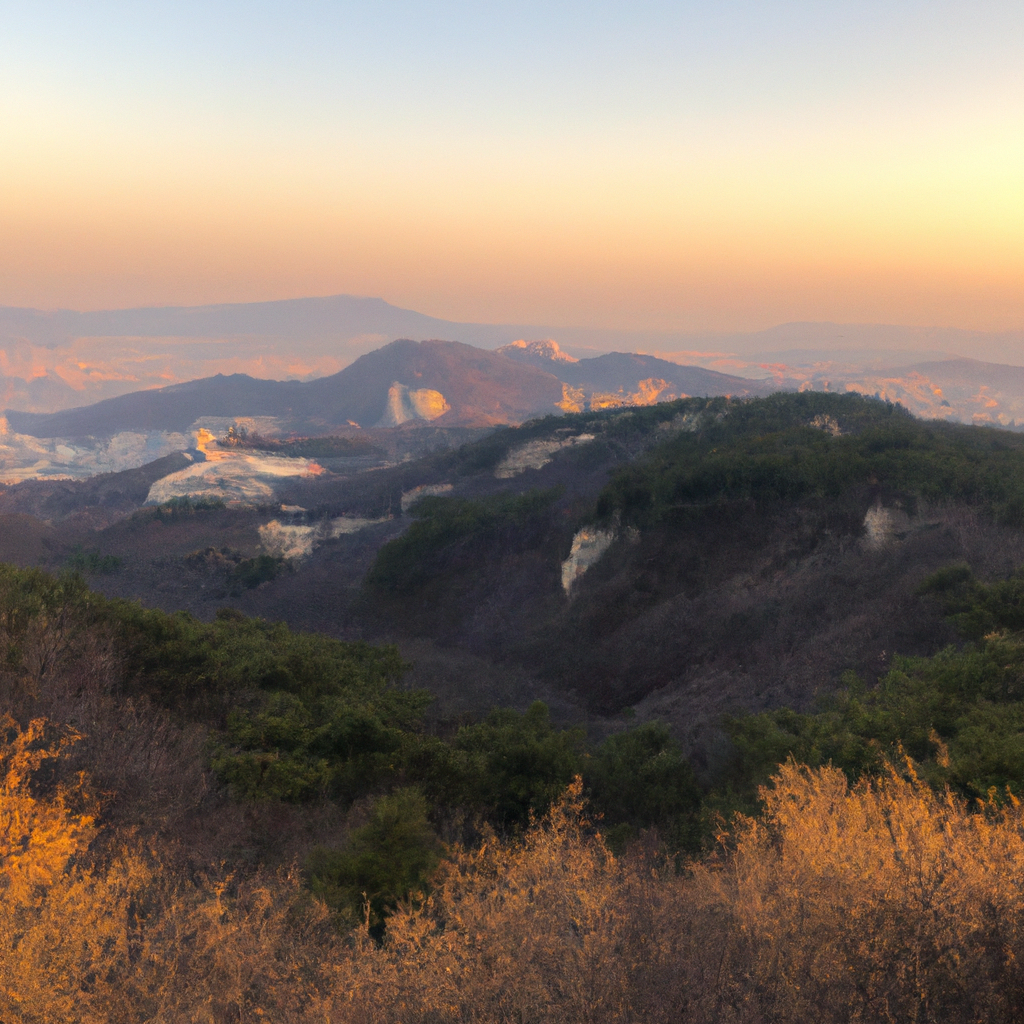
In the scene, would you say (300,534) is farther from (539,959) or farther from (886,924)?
(886,924)

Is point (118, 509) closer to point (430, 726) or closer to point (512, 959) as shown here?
point (430, 726)

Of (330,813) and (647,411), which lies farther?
(647,411)

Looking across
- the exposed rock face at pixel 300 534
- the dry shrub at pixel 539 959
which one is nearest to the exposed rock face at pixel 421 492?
the exposed rock face at pixel 300 534

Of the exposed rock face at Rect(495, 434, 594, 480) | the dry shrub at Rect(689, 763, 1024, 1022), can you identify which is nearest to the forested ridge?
the dry shrub at Rect(689, 763, 1024, 1022)

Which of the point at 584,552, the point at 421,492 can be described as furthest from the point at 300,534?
the point at 584,552

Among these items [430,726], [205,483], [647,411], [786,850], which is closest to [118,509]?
[205,483]

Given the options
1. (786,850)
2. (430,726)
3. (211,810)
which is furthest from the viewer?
(430,726)

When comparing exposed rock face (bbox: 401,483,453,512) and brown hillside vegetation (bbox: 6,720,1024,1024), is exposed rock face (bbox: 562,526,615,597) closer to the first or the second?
brown hillside vegetation (bbox: 6,720,1024,1024)
